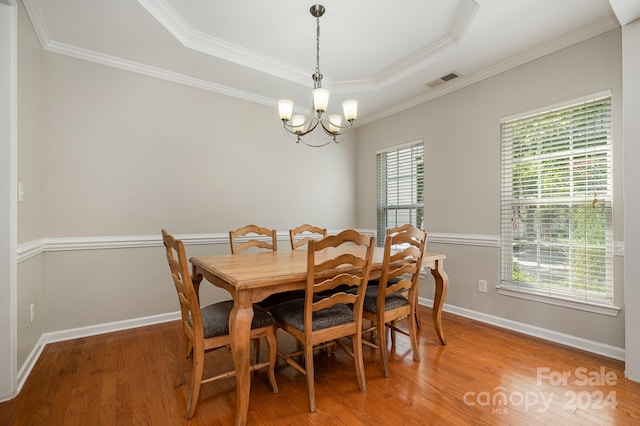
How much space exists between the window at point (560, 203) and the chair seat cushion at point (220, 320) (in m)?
2.47

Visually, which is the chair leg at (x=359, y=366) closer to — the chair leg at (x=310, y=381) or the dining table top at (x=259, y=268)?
the chair leg at (x=310, y=381)

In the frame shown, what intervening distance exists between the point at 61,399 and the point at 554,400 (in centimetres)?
297

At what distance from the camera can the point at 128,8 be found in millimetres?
2232

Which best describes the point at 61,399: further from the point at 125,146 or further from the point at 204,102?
the point at 204,102

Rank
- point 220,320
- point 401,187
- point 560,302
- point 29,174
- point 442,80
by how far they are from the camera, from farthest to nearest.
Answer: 1. point 401,187
2. point 442,80
3. point 560,302
4. point 29,174
5. point 220,320

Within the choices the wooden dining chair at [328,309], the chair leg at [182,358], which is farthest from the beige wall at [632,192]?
the chair leg at [182,358]

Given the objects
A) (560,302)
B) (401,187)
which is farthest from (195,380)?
(401,187)

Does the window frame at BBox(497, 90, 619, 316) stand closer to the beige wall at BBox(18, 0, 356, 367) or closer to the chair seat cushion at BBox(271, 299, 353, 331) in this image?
the chair seat cushion at BBox(271, 299, 353, 331)

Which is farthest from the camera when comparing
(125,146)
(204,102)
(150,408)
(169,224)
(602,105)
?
(204,102)

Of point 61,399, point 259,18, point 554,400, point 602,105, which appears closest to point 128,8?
point 259,18

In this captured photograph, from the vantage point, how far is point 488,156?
3.15 metres

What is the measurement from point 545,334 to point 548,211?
110cm

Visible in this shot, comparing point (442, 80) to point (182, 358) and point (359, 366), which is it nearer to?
point (359, 366)

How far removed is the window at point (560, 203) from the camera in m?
2.43
